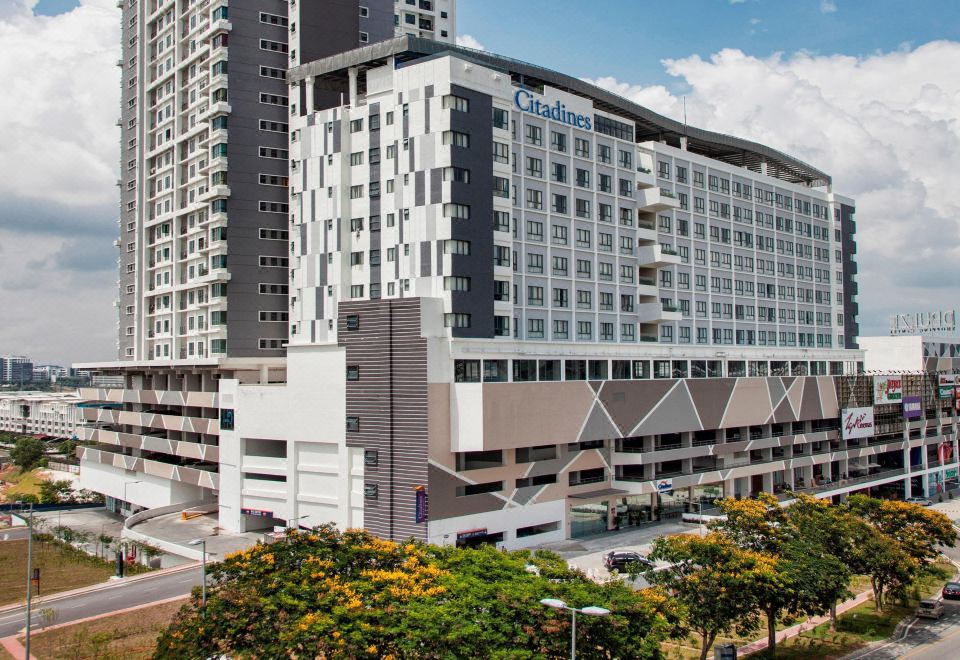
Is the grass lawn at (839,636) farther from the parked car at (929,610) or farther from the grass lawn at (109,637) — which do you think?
the grass lawn at (109,637)

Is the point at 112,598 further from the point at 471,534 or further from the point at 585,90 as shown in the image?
the point at 585,90

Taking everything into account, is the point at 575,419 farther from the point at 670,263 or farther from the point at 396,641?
the point at 396,641

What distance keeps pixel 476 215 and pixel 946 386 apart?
278ft

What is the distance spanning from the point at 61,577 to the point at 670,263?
224ft

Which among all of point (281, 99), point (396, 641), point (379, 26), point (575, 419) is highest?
point (379, 26)

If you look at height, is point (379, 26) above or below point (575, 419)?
above

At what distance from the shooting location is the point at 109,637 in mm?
48500

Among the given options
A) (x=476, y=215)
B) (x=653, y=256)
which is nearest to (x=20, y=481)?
(x=476, y=215)

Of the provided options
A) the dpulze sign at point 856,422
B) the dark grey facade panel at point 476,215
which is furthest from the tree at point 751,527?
the dpulze sign at point 856,422

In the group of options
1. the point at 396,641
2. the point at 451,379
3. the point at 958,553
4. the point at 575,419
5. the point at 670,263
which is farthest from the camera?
the point at 670,263

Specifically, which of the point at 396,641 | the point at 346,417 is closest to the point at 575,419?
the point at 346,417

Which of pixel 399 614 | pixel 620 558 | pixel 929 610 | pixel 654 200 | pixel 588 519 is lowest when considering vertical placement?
pixel 929 610

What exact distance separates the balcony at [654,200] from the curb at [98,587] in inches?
2287

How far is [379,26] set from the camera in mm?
→ 94000
